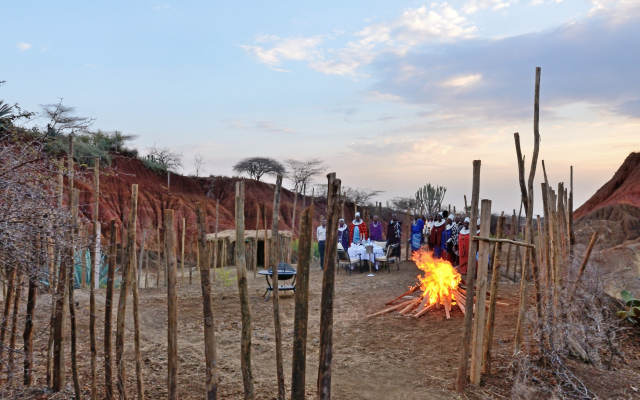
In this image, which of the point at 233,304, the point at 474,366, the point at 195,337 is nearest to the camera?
the point at 474,366

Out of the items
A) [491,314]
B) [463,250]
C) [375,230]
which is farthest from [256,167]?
[491,314]

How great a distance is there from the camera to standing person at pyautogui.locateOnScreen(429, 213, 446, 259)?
12.3 metres

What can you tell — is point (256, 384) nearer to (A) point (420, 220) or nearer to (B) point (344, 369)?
(B) point (344, 369)

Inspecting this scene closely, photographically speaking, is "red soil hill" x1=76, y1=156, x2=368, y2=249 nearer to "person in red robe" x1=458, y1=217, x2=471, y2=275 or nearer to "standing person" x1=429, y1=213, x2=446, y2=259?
"standing person" x1=429, y1=213, x2=446, y2=259

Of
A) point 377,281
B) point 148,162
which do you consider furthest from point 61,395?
point 148,162

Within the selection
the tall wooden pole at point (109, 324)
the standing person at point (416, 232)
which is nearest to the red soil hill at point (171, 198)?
the standing person at point (416, 232)

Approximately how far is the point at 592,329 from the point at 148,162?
25.6 metres

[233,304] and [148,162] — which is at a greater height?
[148,162]

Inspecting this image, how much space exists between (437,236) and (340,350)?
712cm

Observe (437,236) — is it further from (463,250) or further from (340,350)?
(340,350)

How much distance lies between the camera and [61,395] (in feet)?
13.3

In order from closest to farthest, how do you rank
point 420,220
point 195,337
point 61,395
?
point 61,395, point 195,337, point 420,220

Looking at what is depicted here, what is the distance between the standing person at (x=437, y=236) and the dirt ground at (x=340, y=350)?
9.79 ft

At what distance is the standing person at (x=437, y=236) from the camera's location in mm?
12258
